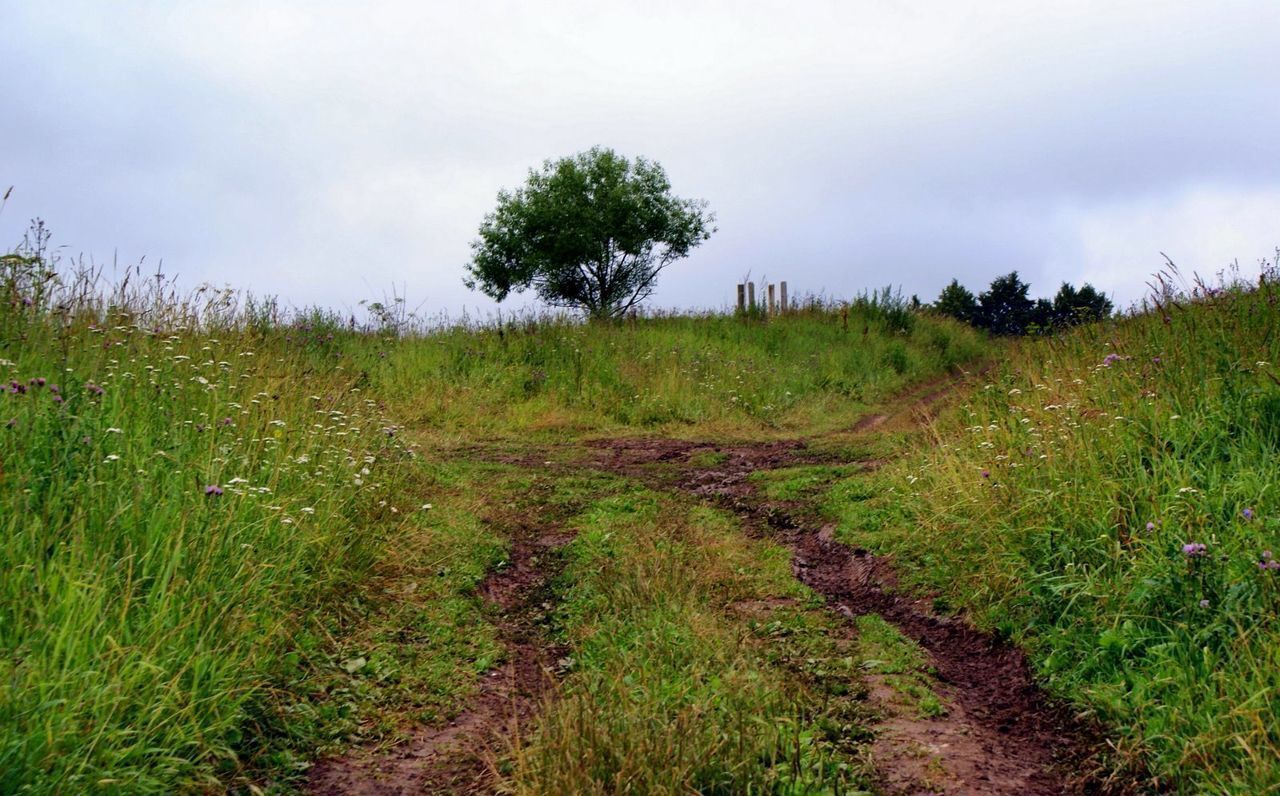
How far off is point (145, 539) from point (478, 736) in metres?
1.86

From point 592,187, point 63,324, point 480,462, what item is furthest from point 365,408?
point 592,187

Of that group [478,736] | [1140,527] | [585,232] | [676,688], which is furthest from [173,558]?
[585,232]

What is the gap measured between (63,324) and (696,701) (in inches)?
213

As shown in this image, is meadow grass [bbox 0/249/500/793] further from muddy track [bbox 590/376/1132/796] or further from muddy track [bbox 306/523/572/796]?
muddy track [bbox 590/376/1132/796]

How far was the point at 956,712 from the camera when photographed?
4227mm

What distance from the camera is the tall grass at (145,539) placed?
3.23 meters

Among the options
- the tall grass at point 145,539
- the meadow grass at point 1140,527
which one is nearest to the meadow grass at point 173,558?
the tall grass at point 145,539

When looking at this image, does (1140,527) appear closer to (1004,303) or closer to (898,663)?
(898,663)

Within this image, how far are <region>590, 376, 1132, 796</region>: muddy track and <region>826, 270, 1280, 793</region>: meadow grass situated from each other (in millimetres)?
156

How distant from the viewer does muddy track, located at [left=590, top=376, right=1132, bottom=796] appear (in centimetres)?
362

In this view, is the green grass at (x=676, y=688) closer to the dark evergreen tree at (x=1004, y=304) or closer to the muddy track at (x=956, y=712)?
the muddy track at (x=956, y=712)

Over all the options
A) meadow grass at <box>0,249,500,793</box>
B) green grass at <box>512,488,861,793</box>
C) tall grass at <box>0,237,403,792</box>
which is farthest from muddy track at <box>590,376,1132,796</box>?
tall grass at <box>0,237,403,792</box>

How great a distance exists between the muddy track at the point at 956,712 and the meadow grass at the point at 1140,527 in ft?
0.51

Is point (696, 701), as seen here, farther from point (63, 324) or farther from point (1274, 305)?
point (1274, 305)
